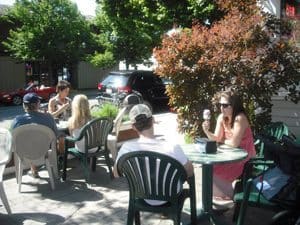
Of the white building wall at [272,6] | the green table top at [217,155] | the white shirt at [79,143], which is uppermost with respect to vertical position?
the white building wall at [272,6]

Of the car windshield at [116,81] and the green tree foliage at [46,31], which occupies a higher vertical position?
the green tree foliage at [46,31]

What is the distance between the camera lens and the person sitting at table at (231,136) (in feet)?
16.0

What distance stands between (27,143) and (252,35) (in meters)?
3.60

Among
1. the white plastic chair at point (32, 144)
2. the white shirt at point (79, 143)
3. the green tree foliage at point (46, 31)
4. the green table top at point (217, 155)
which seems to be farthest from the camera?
the green tree foliage at point (46, 31)

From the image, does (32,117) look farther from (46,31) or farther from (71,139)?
(46,31)

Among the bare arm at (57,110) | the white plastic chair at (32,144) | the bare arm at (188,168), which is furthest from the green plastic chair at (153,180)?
the bare arm at (57,110)

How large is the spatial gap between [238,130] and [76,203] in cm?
222

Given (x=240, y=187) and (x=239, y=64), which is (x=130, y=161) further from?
(x=239, y=64)

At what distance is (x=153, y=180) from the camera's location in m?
3.72

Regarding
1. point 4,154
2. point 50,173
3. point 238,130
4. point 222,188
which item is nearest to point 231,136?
point 238,130

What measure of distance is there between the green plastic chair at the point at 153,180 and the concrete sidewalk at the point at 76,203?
38.4 inches

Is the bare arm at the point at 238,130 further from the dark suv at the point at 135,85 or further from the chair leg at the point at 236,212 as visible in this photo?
the dark suv at the point at 135,85

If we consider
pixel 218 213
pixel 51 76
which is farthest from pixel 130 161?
pixel 51 76

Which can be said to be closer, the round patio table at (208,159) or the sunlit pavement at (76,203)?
the round patio table at (208,159)
